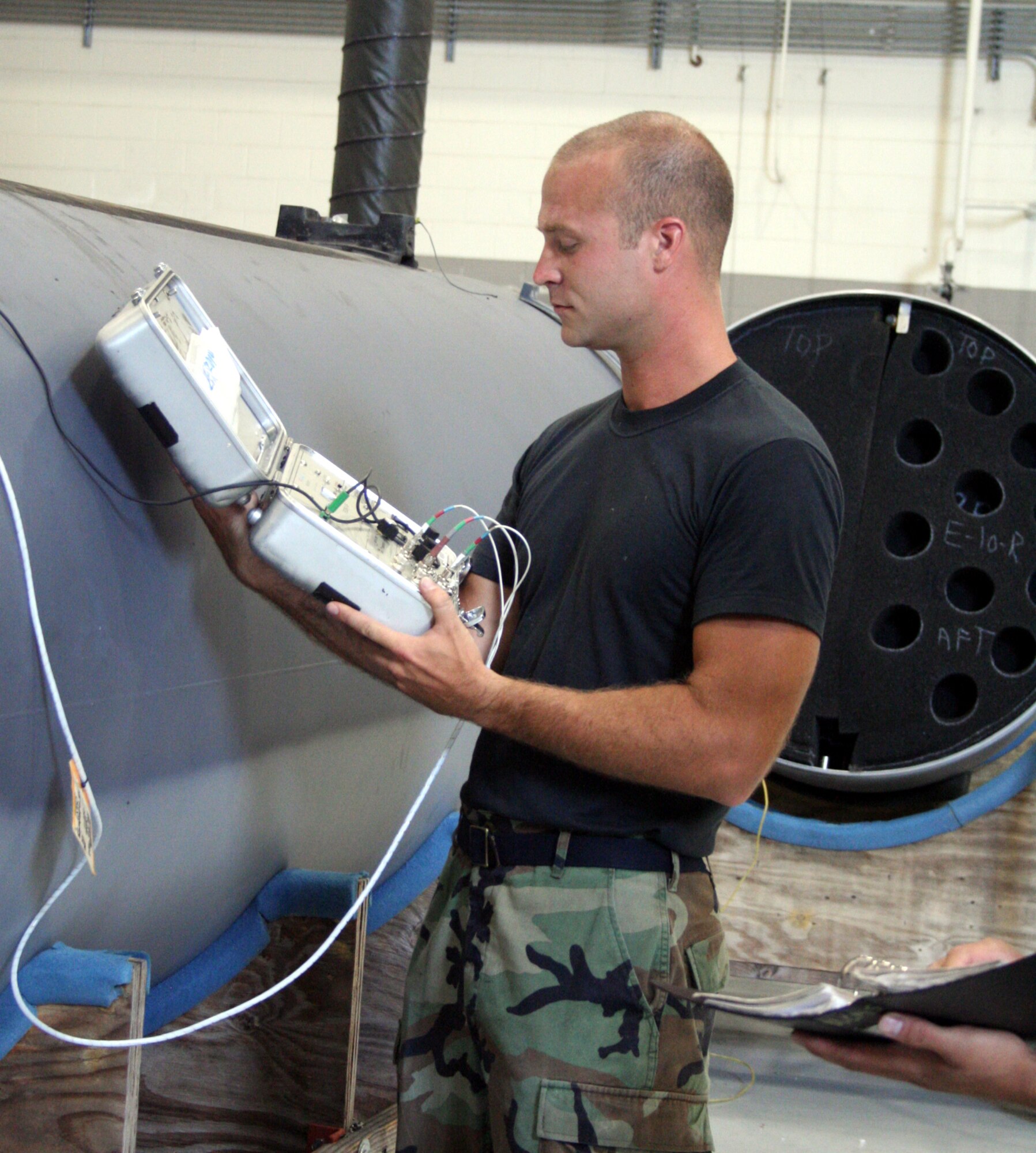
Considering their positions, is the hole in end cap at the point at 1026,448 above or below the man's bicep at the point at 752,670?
above

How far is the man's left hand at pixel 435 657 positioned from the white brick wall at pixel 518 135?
152 inches

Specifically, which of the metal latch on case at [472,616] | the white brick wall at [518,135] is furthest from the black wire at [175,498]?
the white brick wall at [518,135]

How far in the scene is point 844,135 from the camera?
4512 mm

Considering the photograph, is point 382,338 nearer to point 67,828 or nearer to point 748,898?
point 67,828

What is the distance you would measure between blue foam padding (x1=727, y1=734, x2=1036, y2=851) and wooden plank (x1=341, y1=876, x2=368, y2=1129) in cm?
97

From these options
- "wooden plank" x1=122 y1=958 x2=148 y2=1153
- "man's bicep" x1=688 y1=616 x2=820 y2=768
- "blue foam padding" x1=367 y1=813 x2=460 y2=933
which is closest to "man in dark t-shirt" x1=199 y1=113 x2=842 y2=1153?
"man's bicep" x1=688 y1=616 x2=820 y2=768

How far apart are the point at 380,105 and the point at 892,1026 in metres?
2.07

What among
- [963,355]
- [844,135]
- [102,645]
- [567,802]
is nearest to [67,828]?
[102,645]

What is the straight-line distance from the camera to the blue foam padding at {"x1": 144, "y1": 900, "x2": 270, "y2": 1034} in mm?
1312

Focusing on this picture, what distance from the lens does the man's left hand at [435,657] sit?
982 mm

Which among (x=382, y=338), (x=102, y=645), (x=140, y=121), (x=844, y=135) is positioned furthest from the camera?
(x=140, y=121)

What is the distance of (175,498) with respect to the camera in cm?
105

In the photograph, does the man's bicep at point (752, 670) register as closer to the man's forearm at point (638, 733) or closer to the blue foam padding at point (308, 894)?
the man's forearm at point (638, 733)

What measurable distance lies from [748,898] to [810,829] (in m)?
0.17
